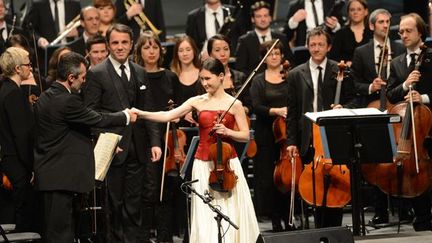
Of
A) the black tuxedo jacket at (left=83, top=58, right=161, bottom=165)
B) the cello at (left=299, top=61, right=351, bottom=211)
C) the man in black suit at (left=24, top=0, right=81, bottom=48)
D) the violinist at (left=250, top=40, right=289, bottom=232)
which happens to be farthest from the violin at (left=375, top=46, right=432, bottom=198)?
the man in black suit at (left=24, top=0, right=81, bottom=48)

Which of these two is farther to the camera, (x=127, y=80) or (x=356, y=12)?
(x=356, y=12)

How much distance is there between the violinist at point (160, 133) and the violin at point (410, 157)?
1.80 meters

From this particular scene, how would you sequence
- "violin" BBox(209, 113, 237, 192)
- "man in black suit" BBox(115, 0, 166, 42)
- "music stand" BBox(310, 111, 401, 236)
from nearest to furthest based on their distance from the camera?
1. "violin" BBox(209, 113, 237, 192)
2. "music stand" BBox(310, 111, 401, 236)
3. "man in black suit" BBox(115, 0, 166, 42)

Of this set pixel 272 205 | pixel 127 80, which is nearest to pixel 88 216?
pixel 127 80

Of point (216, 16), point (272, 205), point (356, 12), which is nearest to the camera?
point (272, 205)

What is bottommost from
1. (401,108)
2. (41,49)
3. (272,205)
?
(272,205)

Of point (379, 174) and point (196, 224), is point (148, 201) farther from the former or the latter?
point (379, 174)

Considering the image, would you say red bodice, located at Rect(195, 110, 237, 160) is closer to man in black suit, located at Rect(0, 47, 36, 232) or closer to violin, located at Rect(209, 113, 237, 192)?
violin, located at Rect(209, 113, 237, 192)

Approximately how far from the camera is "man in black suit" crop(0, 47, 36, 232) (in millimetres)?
8070

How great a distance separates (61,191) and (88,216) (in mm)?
838

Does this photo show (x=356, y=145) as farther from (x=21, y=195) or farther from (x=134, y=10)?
(x=134, y=10)

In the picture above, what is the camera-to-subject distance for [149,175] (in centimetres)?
857

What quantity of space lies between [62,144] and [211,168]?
1.08 meters

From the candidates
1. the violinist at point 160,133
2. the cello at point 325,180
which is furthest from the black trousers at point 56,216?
the cello at point 325,180
